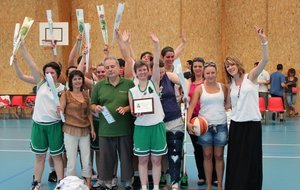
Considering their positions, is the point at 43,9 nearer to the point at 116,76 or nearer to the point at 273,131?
the point at 273,131

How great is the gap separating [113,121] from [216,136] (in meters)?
1.38

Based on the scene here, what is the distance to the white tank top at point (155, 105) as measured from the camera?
539 cm

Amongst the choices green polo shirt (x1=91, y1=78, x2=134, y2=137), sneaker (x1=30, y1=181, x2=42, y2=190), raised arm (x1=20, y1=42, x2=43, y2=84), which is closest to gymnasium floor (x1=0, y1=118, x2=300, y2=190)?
sneaker (x1=30, y1=181, x2=42, y2=190)

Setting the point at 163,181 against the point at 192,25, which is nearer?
the point at 163,181

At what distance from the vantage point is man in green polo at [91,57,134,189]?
18.1 ft

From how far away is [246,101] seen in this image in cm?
502

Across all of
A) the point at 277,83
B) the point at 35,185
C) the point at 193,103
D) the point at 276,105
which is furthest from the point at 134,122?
the point at 277,83

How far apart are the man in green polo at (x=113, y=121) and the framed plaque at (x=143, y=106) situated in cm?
21

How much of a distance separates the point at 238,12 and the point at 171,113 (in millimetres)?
11290

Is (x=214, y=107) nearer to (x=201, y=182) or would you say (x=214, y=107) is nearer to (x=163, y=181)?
(x=201, y=182)

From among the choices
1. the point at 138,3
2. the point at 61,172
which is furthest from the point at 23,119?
the point at 61,172

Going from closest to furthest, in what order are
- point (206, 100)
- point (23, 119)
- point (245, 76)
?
1. point (245, 76)
2. point (206, 100)
3. point (23, 119)

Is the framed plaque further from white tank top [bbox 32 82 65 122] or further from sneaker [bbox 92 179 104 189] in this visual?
sneaker [bbox 92 179 104 189]

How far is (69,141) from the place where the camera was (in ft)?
18.3
